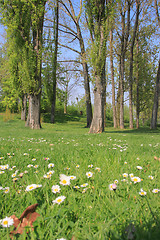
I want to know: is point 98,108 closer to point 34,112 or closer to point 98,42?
point 98,42

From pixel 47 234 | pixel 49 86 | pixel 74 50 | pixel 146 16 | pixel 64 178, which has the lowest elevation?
pixel 47 234

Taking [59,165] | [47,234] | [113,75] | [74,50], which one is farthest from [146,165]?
[74,50]

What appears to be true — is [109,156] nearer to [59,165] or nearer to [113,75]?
[59,165]

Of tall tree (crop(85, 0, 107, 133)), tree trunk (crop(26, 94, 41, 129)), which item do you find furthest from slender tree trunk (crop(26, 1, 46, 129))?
tall tree (crop(85, 0, 107, 133))

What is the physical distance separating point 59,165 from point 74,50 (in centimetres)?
2040

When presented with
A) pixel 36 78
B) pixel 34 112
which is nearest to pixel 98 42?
pixel 36 78

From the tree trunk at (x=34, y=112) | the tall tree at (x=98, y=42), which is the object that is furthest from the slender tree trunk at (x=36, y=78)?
the tall tree at (x=98, y=42)

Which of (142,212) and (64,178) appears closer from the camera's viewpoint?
(142,212)

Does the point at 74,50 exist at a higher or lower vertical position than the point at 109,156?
higher

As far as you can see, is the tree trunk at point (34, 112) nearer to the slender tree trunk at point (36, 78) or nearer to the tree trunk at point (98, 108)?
the slender tree trunk at point (36, 78)

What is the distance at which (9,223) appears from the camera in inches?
39.6

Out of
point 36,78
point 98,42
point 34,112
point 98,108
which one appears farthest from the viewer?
point 36,78

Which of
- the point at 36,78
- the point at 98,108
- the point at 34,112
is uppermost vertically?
the point at 36,78

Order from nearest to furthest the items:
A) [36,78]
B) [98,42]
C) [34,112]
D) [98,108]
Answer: [98,42], [98,108], [34,112], [36,78]
